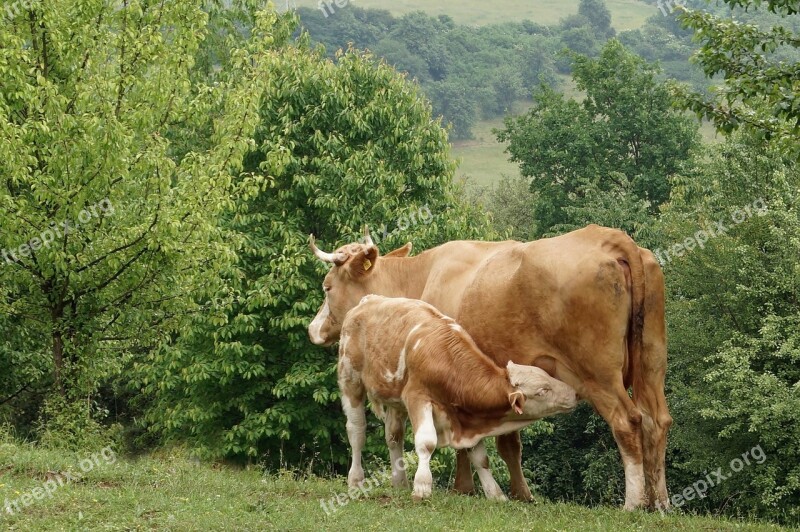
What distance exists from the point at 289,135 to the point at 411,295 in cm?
1220

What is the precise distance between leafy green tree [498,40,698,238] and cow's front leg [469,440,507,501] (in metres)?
33.6

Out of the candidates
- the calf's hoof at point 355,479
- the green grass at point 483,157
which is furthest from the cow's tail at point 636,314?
the green grass at point 483,157

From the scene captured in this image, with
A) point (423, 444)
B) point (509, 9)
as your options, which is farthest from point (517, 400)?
point (509, 9)

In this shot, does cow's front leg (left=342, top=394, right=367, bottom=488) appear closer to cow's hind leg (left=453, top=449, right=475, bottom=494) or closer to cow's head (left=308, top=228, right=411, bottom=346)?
cow's hind leg (left=453, top=449, right=475, bottom=494)

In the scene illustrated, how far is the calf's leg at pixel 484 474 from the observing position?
428 inches

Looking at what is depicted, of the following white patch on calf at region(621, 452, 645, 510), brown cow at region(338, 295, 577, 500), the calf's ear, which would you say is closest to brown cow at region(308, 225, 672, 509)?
white patch on calf at region(621, 452, 645, 510)

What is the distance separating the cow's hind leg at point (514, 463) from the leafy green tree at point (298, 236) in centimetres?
965

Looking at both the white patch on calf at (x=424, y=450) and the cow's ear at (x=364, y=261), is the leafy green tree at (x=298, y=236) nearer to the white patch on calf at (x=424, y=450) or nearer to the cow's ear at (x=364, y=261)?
the cow's ear at (x=364, y=261)

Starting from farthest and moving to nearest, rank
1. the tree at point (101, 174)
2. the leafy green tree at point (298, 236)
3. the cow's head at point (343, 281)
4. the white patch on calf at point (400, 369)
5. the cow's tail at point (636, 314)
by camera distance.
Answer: the leafy green tree at point (298, 236) < the tree at point (101, 174) < the cow's head at point (343, 281) < the white patch on calf at point (400, 369) < the cow's tail at point (636, 314)

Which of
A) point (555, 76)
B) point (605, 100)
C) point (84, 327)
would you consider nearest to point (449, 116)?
point (555, 76)

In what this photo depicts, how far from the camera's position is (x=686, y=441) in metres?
27.4

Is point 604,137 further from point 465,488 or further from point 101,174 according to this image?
point 465,488

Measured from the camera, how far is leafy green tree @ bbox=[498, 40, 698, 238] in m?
45.8

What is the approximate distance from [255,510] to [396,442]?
265cm
